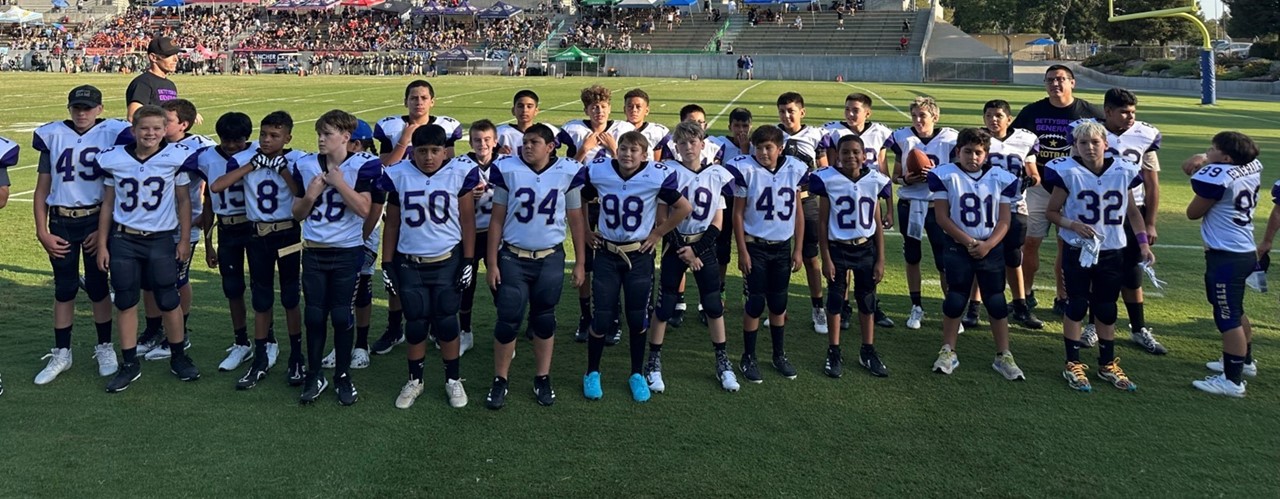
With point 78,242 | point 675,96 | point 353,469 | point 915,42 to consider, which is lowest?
point 353,469

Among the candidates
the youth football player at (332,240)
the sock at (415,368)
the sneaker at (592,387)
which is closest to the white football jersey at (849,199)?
the sneaker at (592,387)

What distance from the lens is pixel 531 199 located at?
5.12 metres

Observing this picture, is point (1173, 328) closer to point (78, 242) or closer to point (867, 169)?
point (867, 169)

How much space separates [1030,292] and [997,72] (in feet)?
153

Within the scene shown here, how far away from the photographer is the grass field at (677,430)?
421cm

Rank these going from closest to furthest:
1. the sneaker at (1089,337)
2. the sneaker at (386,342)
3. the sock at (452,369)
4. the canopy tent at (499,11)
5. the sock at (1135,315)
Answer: the sock at (452,369)
the sneaker at (386,342)
the sock at (1135,315)
the sneaker at (1089,337)
the canopy tent at (499,11)

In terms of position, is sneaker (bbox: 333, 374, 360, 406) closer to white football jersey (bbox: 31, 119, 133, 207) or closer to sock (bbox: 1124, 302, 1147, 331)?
white football jersey (bbox: 31, 119, 133, 207)

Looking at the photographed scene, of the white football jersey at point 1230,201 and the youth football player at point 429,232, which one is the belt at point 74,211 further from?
the white football jersey at point 1230,201

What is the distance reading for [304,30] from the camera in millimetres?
67062

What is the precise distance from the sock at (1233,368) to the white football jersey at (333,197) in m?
5.56

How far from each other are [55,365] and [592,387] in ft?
11.8

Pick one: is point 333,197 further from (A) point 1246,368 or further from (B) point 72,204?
(A) point 1246,368

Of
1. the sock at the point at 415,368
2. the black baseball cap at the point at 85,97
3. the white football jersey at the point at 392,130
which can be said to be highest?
the black baseball cap at the point at 85,97

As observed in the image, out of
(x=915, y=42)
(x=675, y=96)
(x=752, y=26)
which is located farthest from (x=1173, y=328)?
(x=752, y=26)
